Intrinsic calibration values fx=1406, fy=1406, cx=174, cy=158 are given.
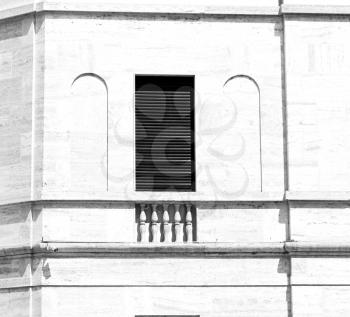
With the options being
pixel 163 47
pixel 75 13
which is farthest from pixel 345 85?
pixel 75 13

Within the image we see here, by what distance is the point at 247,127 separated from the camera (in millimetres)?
22094

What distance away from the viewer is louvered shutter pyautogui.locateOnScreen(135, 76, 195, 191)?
72.4 feet

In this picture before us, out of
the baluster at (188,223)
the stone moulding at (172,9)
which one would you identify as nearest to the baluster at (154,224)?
the baluster at (188,223)

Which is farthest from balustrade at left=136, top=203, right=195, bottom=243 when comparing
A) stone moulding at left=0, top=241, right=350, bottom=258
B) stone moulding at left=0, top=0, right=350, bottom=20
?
stone moulding at left=0, top=0, right=350, bottom=20

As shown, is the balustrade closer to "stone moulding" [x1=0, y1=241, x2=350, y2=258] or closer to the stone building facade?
the stone building facade

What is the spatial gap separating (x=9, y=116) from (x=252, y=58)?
13.0ft

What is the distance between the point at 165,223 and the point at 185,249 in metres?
0.55

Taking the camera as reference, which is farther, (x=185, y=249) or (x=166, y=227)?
(x=166, y=227)

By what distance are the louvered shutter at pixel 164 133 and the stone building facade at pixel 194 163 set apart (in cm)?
16

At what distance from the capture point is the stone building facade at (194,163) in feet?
69.9

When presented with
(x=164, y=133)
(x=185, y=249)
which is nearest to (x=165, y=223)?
(x=185, y=249)

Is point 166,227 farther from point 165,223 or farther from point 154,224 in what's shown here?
point 154,224

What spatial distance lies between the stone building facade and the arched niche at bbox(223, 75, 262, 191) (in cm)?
2

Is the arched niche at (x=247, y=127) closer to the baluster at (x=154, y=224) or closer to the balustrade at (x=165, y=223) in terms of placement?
the balustrade at (x=165, y=223)
